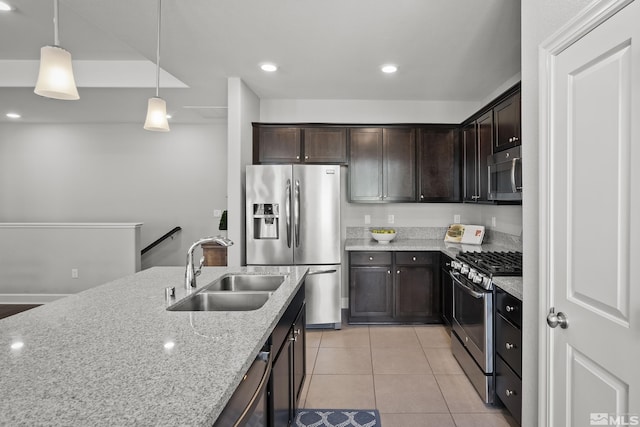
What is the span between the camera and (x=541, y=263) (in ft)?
5.50

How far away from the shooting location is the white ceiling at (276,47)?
7.89 feet

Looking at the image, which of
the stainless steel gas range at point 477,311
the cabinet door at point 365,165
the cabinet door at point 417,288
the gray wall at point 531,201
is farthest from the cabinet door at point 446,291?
the gray wall at point 531,201

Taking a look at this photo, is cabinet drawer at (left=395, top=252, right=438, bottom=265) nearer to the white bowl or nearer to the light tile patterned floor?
the white bowl

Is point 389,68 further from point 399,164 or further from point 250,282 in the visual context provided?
point 250,282

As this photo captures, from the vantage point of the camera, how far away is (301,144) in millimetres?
4383

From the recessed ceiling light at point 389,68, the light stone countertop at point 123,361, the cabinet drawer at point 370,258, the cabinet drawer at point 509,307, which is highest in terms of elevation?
the recessed ceiling light at point 389,68

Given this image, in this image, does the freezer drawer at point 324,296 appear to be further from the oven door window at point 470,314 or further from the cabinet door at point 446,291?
the oven door window at point 470,314

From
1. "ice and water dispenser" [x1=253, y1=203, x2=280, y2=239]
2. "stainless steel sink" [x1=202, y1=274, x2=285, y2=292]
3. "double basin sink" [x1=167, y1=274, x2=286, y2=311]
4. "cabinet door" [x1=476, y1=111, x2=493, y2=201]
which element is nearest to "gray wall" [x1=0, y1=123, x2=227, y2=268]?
"ice and water dispenser" [x1=253, y1=203, x2=280, y2=239]

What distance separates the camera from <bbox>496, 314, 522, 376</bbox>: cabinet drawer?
213cm

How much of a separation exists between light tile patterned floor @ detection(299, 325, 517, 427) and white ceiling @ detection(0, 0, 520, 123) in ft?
8.74

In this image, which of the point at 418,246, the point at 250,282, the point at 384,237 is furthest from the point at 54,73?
the point at 418,246

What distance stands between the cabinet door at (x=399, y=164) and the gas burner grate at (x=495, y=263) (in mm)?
1323

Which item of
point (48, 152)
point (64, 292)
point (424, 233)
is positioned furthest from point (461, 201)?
point (48, 152)

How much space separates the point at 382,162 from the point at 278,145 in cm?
128
